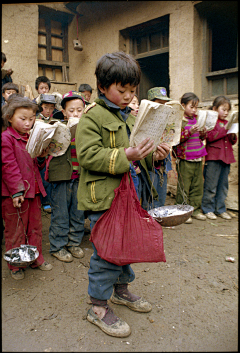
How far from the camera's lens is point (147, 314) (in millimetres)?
1849

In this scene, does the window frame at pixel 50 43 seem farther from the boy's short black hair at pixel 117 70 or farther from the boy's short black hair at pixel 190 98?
the boy's short black hair at pixel 117 70

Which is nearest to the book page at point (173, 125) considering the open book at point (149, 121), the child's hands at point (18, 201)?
the open book at point (149, 121)

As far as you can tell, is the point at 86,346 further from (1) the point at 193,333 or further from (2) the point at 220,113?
(2) the point at 220,113

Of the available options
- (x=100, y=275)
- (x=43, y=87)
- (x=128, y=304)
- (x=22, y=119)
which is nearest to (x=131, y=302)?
(x=128, y=304)

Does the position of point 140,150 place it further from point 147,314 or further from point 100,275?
point 147,314

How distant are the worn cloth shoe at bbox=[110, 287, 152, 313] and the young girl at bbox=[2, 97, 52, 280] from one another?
2.93 ft

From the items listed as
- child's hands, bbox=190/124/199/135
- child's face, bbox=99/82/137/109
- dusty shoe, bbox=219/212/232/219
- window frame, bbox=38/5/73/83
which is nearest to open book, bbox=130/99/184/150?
child's face, bbox=99/82/137/109

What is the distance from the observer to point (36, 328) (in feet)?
5.50

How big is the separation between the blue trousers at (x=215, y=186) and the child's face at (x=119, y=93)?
9.27ft

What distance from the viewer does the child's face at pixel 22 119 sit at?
219 centimetres

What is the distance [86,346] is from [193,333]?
2.12 ft

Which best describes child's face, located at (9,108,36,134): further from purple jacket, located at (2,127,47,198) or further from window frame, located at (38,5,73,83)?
window frame, located at (38,5,73,83)

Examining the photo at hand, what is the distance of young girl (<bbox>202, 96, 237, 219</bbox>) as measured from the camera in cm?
386

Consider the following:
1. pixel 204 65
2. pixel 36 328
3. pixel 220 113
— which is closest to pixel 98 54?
pixel 204 65
